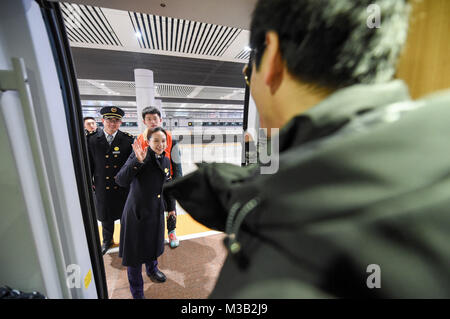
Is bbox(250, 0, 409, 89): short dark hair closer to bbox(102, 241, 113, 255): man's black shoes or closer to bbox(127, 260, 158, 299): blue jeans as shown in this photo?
bbox(127, 260, 158, 299): blue jeans

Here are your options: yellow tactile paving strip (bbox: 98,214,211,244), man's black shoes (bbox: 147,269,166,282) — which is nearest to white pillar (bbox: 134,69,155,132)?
yellow tactile paving strip (bbox: 98,214,211,244)

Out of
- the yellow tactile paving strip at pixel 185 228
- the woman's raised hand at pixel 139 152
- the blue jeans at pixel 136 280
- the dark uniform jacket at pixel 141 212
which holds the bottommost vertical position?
the yellow tactile paving strip at pixel 185 228

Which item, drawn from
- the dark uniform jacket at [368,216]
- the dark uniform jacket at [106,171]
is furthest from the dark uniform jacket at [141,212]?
the dark uniform jacket at [368,216]

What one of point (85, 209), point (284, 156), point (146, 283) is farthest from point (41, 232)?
point (146, 283)

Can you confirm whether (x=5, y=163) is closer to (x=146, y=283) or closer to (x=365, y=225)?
(x=365, y=225)

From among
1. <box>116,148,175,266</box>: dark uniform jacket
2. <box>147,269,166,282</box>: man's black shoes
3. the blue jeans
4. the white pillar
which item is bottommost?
<box>147,269,166,282</box>: man's black shoes

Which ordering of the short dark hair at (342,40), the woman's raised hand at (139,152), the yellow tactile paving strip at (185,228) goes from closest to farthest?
the short dark hair at (342,40)
the woman's raised hand at (139,152)
the yellow tactile paving strip at (185,228)

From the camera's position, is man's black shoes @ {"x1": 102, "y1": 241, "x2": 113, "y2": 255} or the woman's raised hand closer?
the woman's raised hand

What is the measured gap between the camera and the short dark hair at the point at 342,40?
0.40 meters

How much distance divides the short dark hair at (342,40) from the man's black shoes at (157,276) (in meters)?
2.22

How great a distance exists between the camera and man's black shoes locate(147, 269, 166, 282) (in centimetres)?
191

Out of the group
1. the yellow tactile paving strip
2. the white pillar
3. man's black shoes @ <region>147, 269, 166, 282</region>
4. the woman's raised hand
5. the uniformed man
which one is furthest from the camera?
the white pillar

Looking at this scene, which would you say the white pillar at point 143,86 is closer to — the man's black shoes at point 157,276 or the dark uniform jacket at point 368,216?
the man's black shoes at point 157,276

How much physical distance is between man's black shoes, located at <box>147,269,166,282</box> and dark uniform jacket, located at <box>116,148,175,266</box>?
43 cm
